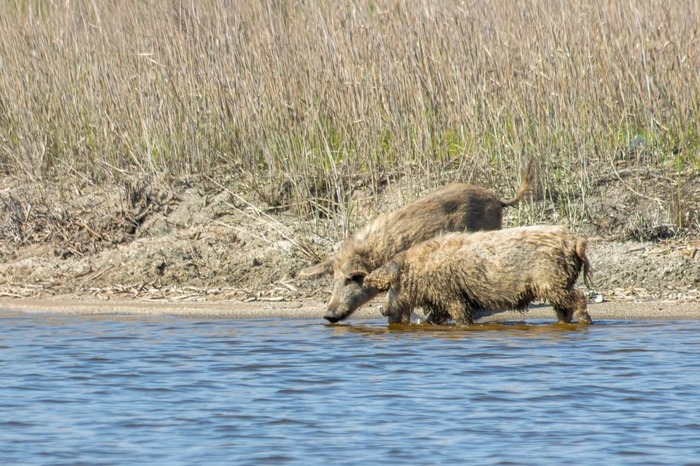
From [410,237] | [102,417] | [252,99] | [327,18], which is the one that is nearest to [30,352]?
[102,417]

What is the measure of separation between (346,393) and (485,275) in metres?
2.06

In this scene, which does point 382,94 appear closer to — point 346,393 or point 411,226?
point 411,226

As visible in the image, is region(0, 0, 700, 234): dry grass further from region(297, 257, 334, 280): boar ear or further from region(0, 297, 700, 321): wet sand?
region(297, 257, 334, 280): boar ear

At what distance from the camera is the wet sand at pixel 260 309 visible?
30.2 ft

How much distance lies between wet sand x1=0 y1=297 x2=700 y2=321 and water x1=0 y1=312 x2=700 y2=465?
30cm

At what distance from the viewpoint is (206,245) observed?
11.0 metres

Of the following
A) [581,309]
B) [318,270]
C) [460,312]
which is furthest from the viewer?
[318,270]

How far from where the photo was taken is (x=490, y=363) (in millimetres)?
7621

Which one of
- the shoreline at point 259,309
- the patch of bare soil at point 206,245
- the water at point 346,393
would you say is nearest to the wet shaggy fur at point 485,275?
the water at point 346,393

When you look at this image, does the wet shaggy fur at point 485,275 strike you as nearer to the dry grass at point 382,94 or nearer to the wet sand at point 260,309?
the wet sand at point 260,309

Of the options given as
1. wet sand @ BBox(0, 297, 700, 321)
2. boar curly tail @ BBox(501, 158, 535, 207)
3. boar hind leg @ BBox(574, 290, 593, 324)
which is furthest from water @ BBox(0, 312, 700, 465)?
boar curly tail @ BBox(501, 158, 535, 207)

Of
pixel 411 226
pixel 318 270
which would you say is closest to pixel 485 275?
pixel 411 226

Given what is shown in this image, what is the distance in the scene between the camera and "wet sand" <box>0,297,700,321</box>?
9.22 meters

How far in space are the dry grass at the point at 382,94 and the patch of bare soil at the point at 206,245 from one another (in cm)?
23
